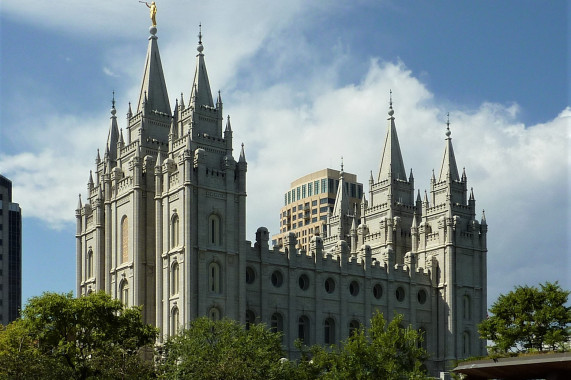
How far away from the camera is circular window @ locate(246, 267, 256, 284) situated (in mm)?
85181

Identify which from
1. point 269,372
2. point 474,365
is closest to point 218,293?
point 269,372

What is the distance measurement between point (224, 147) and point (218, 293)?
42.8 feet

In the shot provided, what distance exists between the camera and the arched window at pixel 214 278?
262 ft

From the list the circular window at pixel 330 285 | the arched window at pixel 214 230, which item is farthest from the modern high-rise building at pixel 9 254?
the arched window at pixel 214 230

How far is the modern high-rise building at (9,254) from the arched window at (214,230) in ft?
255

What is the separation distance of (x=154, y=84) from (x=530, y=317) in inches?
1631

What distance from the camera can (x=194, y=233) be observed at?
7938 centimetres

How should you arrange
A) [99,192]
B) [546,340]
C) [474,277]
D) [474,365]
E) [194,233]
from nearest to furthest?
1. [474,365]
2. [546,340]
3. [194,233]
4. [99,192]
5. [474,277]

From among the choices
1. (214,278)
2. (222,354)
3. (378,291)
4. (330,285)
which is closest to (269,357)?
(222,354)

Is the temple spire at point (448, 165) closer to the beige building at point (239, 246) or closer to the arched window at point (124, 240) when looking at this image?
the beige building at point (239, 246)

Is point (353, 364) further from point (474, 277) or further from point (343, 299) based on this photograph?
point (474, 277)

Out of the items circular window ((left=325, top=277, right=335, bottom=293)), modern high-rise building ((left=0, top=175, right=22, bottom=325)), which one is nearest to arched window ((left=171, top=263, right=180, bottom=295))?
circular window ((left=325, top=277, right=335, bottom=293))

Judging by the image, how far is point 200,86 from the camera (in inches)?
3383

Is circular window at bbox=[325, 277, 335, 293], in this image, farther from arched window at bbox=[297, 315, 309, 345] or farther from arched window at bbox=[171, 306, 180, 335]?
arched window at bbox=[171, 306, 180, 335]
